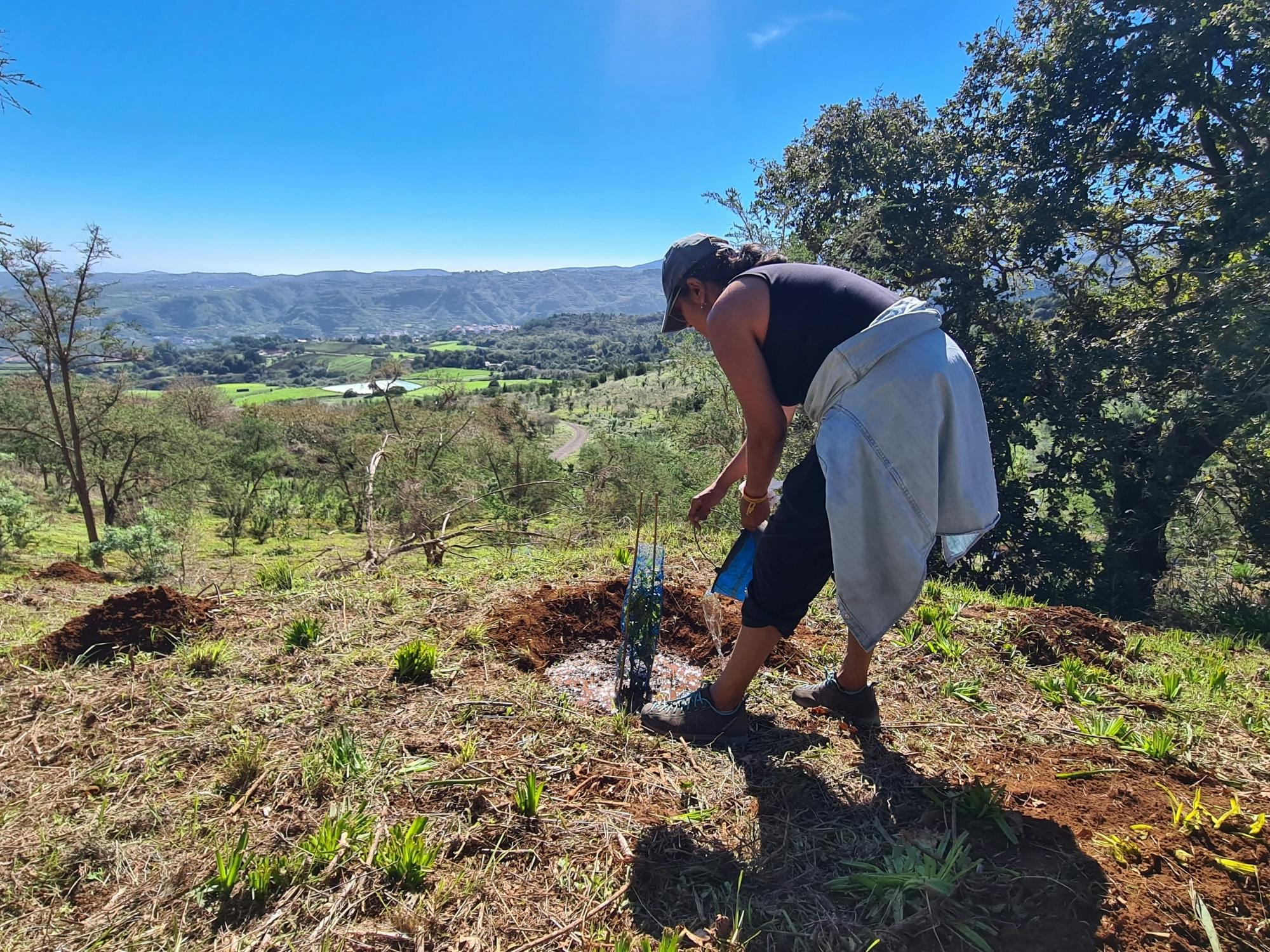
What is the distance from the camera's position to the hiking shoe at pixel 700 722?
219cm

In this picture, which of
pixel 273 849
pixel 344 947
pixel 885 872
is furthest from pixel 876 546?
pixel 273 849

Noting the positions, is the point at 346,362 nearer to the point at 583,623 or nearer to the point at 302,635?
the point at 302,635

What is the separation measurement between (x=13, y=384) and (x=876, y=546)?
105 ft

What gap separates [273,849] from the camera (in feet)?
5.40

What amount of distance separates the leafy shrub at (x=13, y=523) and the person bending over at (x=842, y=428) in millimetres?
16400

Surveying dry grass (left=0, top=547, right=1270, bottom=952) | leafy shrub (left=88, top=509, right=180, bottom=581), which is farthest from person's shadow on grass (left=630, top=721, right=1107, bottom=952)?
leafy shrub (left=88, top=509, right=180, bottom=581)

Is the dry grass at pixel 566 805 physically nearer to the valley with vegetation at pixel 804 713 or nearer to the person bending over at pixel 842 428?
the valley with vegetation at pixel 804 713

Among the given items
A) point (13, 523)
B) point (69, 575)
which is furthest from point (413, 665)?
point (13, 523)

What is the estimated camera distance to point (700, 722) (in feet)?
7.22

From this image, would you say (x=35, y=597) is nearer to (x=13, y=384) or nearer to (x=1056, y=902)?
(x=1056, y=902)

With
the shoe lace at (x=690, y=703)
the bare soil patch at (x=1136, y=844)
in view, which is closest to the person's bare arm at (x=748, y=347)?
the shoe lace at (x=690, y=703)

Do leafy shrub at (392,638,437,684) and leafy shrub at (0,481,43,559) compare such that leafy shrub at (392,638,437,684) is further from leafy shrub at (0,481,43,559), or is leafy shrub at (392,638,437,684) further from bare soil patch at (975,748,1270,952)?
leafy shrub at (0,481,43,559)

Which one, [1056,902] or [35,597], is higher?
[1056,902]

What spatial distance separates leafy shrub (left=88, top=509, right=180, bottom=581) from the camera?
1172cm
